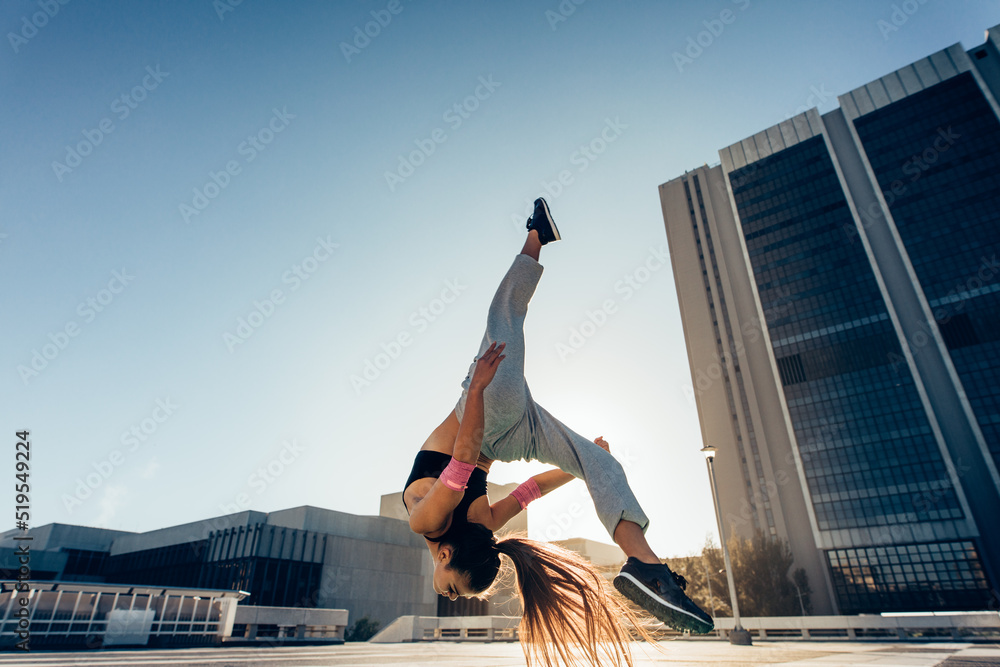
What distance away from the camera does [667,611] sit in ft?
8.88

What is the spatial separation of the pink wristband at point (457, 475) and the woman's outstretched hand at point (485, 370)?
0.43 meters

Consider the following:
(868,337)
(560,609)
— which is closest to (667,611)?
(560,609)

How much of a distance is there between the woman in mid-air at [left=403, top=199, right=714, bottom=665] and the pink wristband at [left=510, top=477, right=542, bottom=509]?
2cm

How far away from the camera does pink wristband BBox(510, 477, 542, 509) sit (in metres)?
3.98

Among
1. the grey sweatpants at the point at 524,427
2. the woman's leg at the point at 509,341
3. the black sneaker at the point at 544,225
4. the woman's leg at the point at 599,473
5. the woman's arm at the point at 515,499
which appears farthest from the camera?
the black sneaker at the point at 544,225

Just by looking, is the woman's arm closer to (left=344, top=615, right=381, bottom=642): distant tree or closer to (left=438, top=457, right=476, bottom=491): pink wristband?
(left=438, top=457, right=476, bottom=491): pink wristband

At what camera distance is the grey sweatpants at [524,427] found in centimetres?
311

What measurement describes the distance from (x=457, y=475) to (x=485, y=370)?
62 cm

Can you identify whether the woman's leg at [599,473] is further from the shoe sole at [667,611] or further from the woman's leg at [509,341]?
the woman's leg at [509,341]

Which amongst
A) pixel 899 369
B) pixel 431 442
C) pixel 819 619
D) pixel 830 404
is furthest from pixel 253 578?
pixel 899 369

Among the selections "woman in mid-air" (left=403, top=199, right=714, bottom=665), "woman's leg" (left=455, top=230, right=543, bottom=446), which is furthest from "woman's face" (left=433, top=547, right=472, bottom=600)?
"woman's leg" (left=455, top=230, right=543, bottom=446)

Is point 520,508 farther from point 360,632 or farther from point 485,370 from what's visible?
point 360,632

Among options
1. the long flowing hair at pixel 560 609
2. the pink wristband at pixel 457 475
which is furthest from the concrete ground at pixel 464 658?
the pink wristband at pixel 457 475

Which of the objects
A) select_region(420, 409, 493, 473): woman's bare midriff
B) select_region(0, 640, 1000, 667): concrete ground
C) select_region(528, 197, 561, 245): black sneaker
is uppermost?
select_region(528, 197, 561, 245): black sneaker
